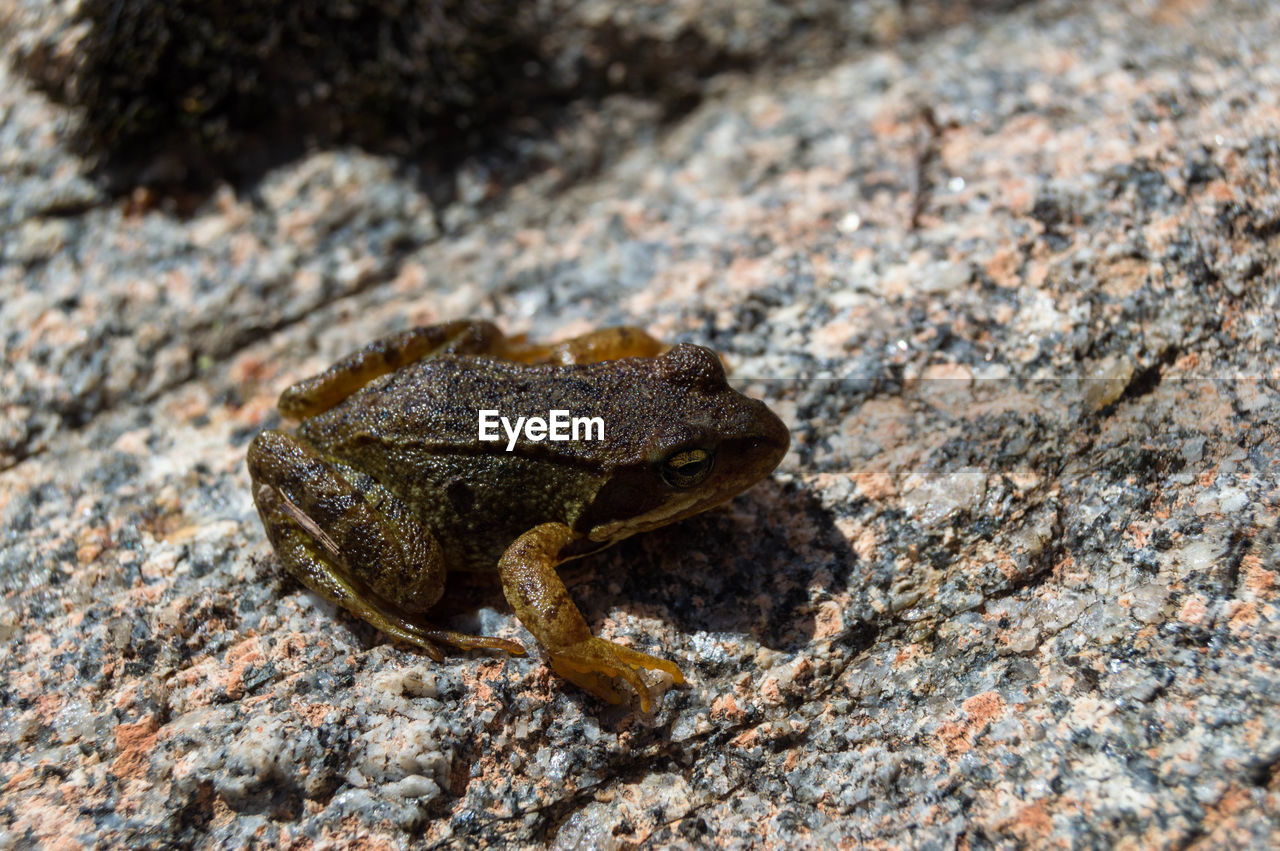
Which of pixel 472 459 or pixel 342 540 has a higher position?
pixel 472 459

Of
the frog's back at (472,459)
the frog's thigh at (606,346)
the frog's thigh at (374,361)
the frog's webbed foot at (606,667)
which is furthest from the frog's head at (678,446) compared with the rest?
the frog's thigh at (374,361)

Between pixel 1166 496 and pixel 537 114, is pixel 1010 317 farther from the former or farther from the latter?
pixel 537 114

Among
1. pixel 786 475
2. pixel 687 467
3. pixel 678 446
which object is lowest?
pixel 786 475

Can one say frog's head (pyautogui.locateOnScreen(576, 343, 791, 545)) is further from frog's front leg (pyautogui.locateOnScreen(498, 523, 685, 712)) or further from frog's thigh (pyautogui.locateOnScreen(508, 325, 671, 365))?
frog's thigh (pyautogui.locateOnScreen(508, 325, 671, 365))

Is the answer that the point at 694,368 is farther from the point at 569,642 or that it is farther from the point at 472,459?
the point at 569,642

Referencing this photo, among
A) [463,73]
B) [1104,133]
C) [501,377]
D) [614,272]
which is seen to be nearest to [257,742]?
[501,377]

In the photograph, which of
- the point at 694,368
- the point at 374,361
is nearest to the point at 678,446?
the point at 694,368
